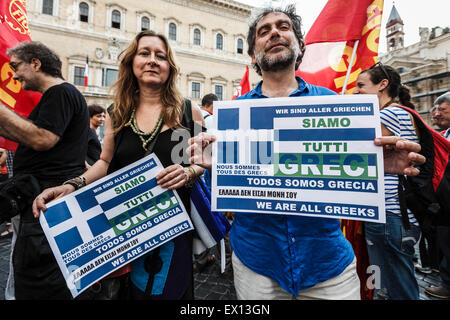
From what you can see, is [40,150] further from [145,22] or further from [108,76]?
[145,22]

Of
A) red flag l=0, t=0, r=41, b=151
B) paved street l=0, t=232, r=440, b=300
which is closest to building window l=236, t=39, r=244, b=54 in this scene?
red flag l=0, t=0, r=41, b=151

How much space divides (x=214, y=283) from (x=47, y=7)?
24.6 metres

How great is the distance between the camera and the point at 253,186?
1167mm

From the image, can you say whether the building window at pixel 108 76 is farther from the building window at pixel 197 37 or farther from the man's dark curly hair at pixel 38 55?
the man's dark curly hair at pixel 38 55

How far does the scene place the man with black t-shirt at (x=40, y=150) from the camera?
1.44 m

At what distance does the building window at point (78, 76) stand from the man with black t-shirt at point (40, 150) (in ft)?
69.0

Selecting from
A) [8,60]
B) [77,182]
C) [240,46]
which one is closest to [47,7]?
[240,46]

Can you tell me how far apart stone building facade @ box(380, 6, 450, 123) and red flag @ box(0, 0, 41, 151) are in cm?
1530

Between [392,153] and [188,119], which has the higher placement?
[188,119]

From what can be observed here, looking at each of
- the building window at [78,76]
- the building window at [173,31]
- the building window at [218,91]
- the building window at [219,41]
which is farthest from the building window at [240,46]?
the building window at [78,76]

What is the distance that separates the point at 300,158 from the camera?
1130mm

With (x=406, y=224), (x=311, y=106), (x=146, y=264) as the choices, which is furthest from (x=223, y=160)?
(x=406, y=224)

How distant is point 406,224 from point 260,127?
114cm
